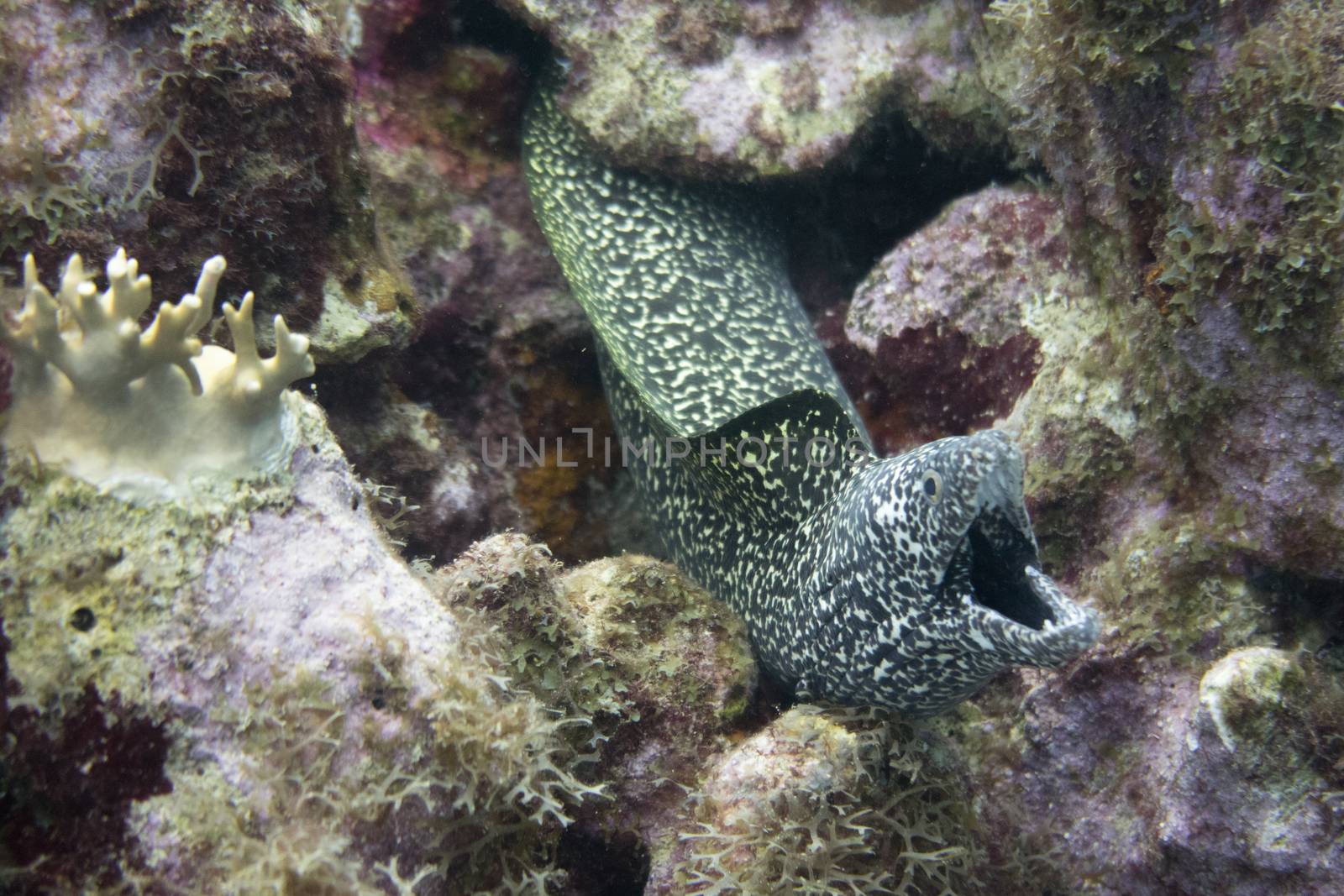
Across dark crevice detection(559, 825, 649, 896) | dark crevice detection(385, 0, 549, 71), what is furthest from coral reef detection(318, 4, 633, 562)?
dark crevice detection(559, 825, 649, 896)

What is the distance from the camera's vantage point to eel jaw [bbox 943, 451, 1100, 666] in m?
2.09

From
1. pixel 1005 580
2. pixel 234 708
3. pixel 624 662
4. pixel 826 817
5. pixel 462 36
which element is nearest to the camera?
pixel 234 708

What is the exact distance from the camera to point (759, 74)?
370 centimetres

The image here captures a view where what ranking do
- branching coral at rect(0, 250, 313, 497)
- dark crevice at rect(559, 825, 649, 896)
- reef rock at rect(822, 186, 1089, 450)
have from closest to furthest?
branching coral at rect(0, 250, 313, 497) < dark crevice at rect(559, 825, 649, 896) < reef rock at rect(822, 186, 1089, 450)

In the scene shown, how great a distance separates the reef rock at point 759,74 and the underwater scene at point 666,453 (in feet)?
0.08

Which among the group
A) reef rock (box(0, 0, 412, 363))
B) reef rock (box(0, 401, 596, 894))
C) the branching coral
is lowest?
reef rock (box(0, 401, 596, 894))

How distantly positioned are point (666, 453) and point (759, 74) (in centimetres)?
189

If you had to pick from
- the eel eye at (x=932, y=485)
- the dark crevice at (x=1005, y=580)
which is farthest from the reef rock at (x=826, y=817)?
the eel eye at (x=932, y=485)

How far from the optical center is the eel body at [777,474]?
7.72 feet

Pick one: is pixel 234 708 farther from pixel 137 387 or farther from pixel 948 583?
pixel 948 583

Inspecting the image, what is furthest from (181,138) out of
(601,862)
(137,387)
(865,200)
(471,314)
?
(865,200)

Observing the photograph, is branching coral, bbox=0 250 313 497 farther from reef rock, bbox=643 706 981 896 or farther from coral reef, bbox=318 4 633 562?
reef rock, bbox=643 706 981 896

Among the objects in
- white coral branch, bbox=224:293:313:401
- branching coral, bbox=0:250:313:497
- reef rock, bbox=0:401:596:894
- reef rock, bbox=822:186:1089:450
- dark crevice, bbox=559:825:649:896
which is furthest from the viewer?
reef rock, bbox=822:186:1089:450

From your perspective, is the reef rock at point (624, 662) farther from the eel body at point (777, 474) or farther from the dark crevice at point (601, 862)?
the eel body at point (777, 474)
